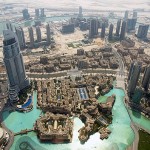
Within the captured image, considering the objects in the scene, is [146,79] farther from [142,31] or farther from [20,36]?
[20,36]

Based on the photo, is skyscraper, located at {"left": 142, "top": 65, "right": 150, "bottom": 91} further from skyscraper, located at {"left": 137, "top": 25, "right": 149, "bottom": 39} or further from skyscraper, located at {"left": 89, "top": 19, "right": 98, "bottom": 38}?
skyscraper, located at {"left": 137, "top": 25, "right": 149, "bottom": 39}

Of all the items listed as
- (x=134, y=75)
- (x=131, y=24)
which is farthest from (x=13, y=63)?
(x=131, y=24)

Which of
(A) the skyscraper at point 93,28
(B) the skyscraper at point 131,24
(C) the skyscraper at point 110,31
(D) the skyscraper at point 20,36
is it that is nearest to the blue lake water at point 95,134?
(D) the skyscraper at point 20,36

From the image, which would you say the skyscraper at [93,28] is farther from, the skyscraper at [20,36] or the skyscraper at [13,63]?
the skyscraper at [13,63]

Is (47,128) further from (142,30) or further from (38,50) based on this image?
(142,30)

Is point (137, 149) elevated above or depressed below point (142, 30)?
below

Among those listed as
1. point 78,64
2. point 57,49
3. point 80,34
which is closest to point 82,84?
point 78,64
